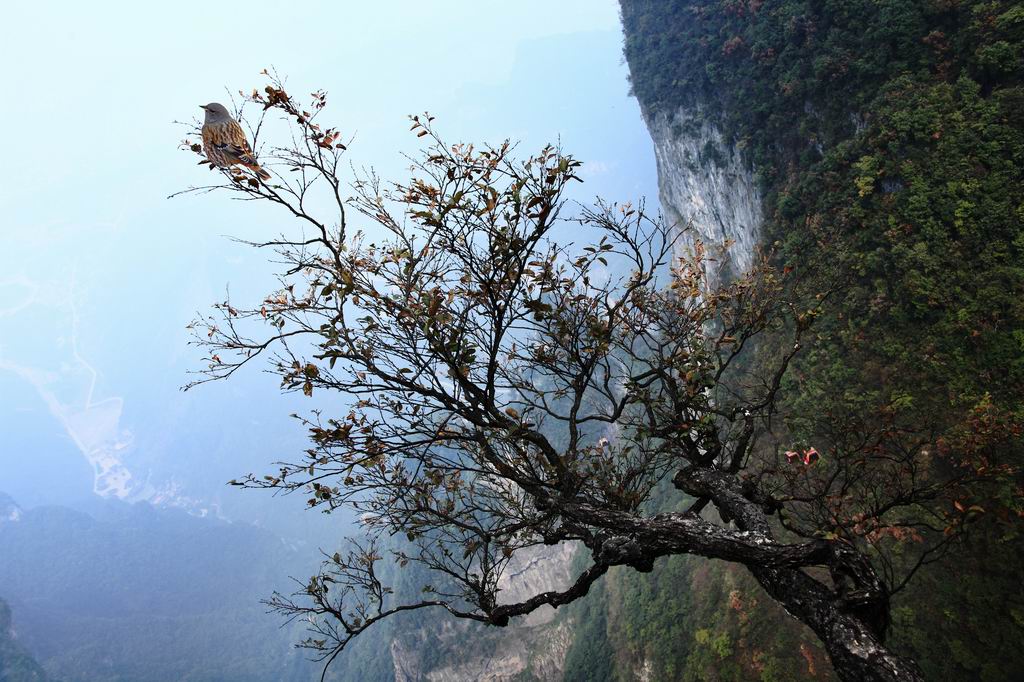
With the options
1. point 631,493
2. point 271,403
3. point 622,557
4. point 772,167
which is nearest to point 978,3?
point 772,167

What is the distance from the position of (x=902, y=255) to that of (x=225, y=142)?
48.4 ft

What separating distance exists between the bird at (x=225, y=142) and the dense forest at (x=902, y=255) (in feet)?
25.4

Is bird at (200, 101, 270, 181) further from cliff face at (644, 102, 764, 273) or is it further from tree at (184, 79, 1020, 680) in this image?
cliff face at (644, 102, 764, 273)

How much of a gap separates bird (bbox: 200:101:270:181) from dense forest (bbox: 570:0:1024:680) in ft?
25.4

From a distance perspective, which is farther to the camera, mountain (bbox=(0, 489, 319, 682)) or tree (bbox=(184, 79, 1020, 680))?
mountain (bbox=(0, 489, 319, 682))

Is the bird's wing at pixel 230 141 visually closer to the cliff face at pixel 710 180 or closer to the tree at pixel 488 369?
the tree at pixel 488 369

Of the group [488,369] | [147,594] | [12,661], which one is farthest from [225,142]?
[147,594]

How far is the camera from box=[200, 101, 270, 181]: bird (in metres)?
3.90

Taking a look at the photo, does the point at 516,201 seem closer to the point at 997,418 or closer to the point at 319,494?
the point at 319,494

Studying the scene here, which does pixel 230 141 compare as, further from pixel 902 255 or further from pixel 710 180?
pixel 710 180

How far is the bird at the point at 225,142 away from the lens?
3897 mm

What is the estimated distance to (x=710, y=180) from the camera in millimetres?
23984

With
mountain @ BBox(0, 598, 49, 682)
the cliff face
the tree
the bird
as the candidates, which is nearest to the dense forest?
the cliff face

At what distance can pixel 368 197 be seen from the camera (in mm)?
4711
